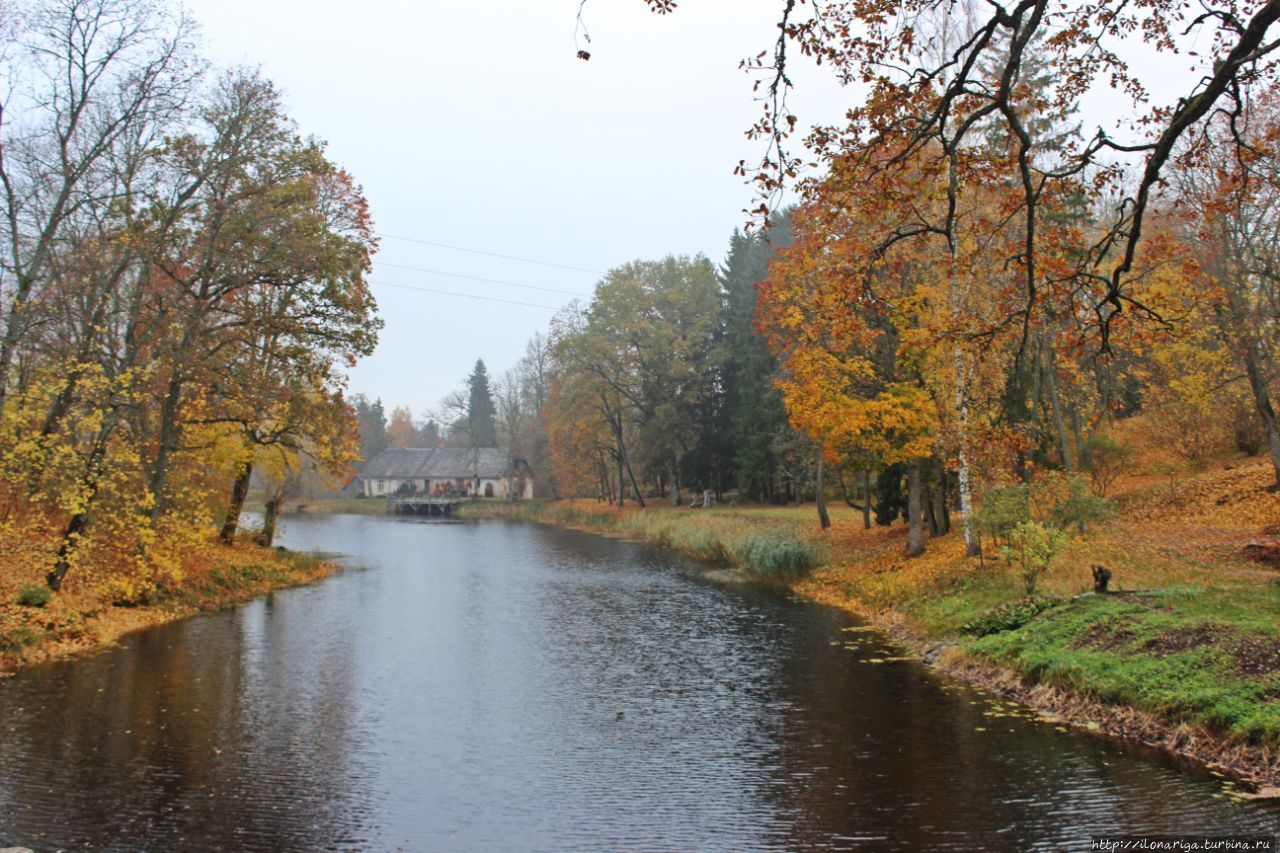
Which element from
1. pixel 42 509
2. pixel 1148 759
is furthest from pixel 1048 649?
pixel 42 509

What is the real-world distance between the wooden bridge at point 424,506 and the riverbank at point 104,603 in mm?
47895

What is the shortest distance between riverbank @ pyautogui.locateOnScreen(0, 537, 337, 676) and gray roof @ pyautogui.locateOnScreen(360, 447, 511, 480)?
67.3m

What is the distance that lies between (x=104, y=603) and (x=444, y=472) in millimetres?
78726

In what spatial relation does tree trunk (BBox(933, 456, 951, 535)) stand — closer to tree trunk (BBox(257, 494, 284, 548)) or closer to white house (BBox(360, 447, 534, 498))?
tree trunk (BBox(257, 494, 284, 548))

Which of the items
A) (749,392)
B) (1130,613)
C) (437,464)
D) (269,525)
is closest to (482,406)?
(437,464)

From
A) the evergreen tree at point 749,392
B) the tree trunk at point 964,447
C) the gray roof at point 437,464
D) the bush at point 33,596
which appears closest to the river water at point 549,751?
the bush at point 33,596

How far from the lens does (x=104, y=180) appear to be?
18.3 m

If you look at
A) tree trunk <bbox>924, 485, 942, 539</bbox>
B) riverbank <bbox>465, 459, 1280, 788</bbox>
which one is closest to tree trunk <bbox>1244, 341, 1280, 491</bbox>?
riverbank <bbox>465, 459, 1280, 788</bbox>

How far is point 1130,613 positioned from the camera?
12.2 meters

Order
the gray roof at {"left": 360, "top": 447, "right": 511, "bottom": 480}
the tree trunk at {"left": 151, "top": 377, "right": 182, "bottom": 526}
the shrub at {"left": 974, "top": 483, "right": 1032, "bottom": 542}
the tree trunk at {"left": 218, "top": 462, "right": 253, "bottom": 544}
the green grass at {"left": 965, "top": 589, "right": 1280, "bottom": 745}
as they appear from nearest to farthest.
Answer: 1. the green grass at {"left": 965, "top": 589, "right": 1280, "bottom": 745}
2. the shrub at {"left": 974, "top": 483, "right": 1032, "bottom": 542}
3. the tree trunk at {"left": 151, "top": 377, "right": 182, "bottom": 526}
4. the tree trunk at {"left": 218, "top": 462, "right": 253, "bottom": 544}
5. the gray roof at {"left": 360, "top": 447, "right": 511, "bottom": 480}

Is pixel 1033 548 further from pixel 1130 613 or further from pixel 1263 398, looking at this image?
pixel 1263 398

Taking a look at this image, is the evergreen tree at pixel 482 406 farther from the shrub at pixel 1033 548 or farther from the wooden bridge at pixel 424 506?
the shrub at pixel 1033 548

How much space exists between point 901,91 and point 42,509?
18418 millimetres

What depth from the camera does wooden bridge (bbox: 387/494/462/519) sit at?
74.8 metres
